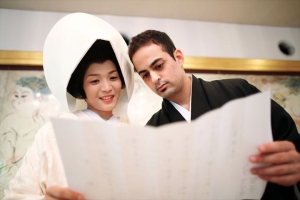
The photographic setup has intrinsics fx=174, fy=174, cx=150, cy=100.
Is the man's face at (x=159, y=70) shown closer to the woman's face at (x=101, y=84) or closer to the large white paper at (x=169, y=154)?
the woman's face at (x=101, y=84)

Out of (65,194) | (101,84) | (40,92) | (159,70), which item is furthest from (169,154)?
(40,92)

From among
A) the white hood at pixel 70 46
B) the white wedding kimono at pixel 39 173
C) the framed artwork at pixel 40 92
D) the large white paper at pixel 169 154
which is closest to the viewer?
the large white paper at pixel 169 154

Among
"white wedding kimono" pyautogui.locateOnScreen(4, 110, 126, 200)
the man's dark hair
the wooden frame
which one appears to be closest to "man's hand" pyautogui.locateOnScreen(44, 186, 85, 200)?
"white wedding kimono" pyautogui.locateOnScreen(4, 110, 126, 200)

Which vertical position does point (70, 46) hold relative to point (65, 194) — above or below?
above

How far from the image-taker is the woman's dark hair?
2.18 ft

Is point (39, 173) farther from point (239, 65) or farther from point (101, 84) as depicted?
point (239, 65)

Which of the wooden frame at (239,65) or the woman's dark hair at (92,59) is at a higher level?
the wooden frame at (239,65)

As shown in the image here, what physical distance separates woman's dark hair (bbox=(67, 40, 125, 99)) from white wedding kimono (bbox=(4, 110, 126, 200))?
22cm

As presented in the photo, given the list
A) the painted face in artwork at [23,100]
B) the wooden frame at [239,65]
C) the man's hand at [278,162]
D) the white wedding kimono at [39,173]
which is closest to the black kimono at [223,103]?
the man's hand at [278,162]

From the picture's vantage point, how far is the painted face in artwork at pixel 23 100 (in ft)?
3.79

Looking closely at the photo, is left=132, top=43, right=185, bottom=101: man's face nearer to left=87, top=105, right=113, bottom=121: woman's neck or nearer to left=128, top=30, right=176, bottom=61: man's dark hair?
left=128, top=30, right=176, bottom=61: man's dark hair

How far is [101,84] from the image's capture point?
2.15 ft

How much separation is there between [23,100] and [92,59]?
82 cm

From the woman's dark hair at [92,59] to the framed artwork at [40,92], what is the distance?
1.78ft
